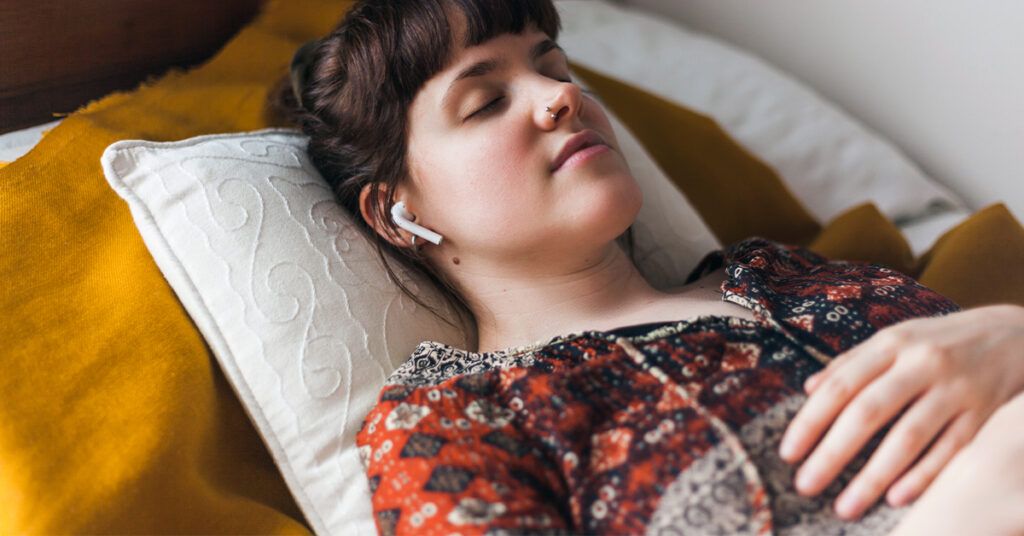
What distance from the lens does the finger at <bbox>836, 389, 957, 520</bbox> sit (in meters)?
0.83

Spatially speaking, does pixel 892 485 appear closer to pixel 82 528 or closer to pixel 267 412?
pixel 267 412

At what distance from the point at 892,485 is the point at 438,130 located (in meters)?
0.62

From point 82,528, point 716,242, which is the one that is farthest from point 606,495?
point 716,242

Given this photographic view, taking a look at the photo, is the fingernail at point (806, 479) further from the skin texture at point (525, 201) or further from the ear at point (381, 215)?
the ear at point (381, 215)

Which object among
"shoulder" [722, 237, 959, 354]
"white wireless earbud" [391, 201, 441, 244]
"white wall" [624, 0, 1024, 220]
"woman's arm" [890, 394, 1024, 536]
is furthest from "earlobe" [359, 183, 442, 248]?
"white wall" [624, 0, 1024, 220]

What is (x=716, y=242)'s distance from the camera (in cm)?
143

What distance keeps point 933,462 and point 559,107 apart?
0.54 m

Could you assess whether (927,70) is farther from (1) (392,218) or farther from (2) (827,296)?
(1) (392,218)

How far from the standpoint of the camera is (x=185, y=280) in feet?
3.46

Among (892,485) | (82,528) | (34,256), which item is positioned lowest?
(82,528)

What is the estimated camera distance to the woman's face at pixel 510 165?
1056mm

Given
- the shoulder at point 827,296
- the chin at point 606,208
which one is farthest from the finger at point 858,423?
the chin at point 606,208

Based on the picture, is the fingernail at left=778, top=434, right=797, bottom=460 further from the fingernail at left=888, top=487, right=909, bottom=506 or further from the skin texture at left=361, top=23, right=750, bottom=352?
the skin texture at left=361, top=23, right=750, bottom=352

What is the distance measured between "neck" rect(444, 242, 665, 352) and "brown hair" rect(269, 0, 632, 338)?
2.7 inches
